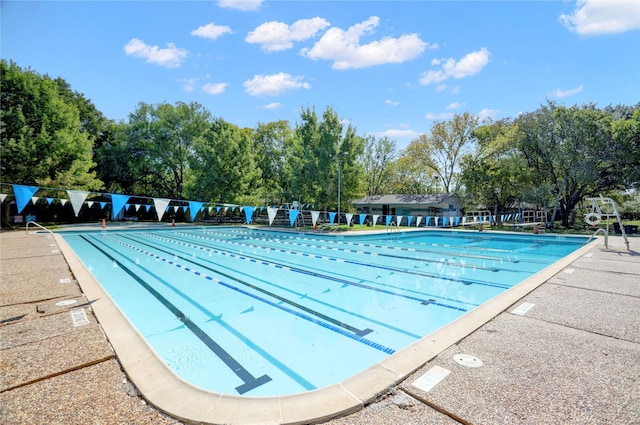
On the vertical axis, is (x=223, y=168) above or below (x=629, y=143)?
below

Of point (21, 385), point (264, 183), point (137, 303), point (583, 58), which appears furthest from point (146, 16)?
point (264, 183)

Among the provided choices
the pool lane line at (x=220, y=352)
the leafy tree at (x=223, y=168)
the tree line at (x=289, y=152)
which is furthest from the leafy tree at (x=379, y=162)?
the pool lane line at (x=220, y=352)

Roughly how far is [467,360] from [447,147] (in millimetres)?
33722

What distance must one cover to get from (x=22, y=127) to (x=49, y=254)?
18.7m

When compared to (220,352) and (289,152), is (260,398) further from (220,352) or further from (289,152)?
(289,152)

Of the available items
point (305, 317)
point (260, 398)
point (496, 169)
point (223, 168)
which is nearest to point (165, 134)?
point (223, 168)

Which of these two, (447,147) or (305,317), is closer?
(305,317)

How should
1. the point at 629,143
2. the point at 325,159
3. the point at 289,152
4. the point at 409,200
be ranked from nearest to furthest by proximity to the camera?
the point at 629,143 < the point at 325,159 < the point at 289,152 < the point at 409,200

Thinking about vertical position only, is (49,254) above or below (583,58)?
below

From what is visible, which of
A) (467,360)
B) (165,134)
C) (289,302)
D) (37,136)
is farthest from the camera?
(165,134)

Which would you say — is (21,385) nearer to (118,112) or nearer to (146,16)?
(146,16)

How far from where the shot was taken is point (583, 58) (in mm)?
Answer: 12156

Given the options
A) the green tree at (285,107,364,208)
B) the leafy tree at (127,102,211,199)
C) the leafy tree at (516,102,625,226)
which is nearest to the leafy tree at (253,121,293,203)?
the leafy tree at (127,102,211,199)

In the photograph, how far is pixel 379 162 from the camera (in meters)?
41.7
